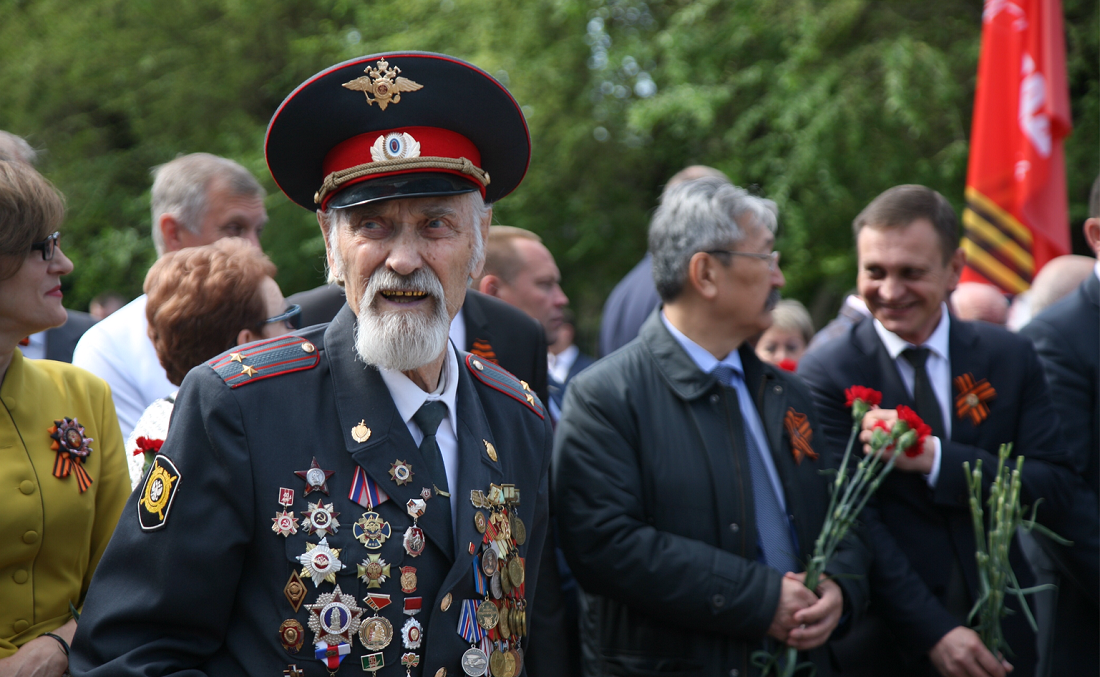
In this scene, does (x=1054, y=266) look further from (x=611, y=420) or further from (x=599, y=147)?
(x=599, y=147)

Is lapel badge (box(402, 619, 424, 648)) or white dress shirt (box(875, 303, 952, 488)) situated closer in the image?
lapel badge (box(402, 619, 424, 648))

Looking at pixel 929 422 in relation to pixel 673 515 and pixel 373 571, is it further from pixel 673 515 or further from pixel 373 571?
pixel 373 571

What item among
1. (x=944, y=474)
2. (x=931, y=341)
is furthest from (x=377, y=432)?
(x=931, y=341)

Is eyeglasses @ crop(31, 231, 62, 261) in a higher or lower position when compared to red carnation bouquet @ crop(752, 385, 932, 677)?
higher

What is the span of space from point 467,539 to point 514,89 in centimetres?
905

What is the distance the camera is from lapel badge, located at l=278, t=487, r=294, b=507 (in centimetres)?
202

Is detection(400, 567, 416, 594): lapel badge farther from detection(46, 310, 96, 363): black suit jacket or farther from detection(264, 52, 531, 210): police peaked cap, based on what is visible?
detection(46, 310, 96, 363): black suit jacket

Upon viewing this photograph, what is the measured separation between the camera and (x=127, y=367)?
346 centimetres

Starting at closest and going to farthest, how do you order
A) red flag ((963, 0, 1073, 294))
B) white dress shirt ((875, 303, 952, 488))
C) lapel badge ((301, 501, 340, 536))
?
lapel badge ((301, 501, 340, 536)) < white dress shirt ((875, 303, 952, 488)) < red flag ((963, 0, 1073, 294))

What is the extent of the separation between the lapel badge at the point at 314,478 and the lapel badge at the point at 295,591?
171 millimetres

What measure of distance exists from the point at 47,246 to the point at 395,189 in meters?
1.08

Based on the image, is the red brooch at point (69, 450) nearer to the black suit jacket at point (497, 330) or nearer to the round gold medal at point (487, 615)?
the round gold medal at point (487, 615)

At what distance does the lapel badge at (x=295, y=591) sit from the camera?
199 centimetres

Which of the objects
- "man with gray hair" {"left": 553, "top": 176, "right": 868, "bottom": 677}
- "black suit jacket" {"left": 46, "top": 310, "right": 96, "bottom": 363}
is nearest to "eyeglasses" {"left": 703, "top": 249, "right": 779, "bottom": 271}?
"man with gray hair" {"left": 553, "top": 176, "right": 868, "bottom": 677}
